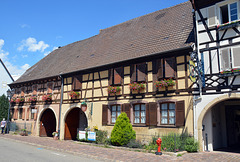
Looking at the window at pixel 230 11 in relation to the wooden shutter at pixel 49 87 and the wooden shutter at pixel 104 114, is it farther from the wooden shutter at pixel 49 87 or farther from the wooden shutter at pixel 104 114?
the wooden shutter at pixel 49 87

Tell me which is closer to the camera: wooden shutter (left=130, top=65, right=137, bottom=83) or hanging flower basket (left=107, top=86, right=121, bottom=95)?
wooden shutter (left=130, top=65, right=137, bottom=83)

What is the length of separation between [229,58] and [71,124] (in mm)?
13190

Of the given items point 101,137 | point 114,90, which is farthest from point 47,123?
point 114,90

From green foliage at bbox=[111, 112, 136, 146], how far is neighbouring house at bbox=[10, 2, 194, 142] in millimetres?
633

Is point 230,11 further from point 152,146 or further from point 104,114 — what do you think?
point 104,114

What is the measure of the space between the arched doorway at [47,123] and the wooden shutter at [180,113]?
45.2 feet

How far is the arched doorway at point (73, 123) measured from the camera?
60.8 ft

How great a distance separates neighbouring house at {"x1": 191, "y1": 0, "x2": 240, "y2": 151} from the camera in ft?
34.7

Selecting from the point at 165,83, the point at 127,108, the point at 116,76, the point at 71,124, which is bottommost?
the point at 71,124

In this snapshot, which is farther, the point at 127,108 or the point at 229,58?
the point at 127,108

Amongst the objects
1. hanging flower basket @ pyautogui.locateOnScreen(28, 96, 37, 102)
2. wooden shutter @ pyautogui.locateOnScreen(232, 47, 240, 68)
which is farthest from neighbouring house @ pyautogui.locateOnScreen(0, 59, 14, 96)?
wooden shutter @ pyautogui.locateOnScreen(232, 47, 240, 68)

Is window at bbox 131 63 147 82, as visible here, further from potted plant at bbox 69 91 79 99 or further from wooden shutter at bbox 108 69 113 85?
potted plant at bbox 69 91 79 99

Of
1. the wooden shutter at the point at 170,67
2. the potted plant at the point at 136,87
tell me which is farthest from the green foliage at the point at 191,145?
the potted plant at the point at 136,87

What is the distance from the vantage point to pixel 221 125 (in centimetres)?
1394
